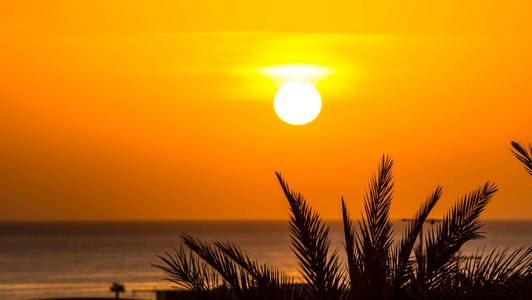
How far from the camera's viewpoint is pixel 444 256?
39.3 feet

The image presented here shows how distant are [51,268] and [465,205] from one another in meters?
117

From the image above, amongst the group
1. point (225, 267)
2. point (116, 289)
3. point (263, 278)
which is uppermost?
point (116, 289)

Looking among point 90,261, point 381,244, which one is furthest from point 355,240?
point 90,261

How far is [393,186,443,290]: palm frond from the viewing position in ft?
38.6

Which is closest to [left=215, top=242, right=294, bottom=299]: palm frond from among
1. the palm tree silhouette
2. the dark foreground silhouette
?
the dark foreground silhouette

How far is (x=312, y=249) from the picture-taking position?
1169 cm

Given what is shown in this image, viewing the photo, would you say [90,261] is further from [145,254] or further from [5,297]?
[5,297]

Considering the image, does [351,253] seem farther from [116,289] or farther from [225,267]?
[116,289]

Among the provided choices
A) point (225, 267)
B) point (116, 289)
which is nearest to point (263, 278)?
point (225, 267)

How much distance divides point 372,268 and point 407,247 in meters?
0.61

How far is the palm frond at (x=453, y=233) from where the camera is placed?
39.2 feet

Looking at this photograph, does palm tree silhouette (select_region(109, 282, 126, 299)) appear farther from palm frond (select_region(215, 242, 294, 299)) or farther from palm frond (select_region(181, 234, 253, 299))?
palm frond (select_region(215, 242, 294, 299))

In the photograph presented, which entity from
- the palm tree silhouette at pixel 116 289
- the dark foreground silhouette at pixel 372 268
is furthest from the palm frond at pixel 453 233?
the palm tree silhouette at pixel 116 289

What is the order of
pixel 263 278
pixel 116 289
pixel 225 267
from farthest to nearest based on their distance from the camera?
pixel 116 289
pixel 225 267
pixel 263 278
